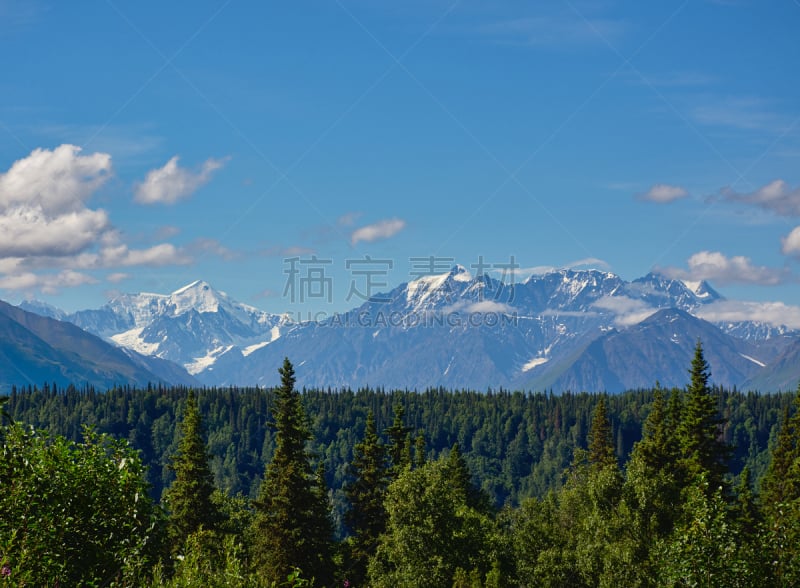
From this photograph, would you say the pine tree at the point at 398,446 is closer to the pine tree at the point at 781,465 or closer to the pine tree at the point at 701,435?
the pine tree at the point at 701,435

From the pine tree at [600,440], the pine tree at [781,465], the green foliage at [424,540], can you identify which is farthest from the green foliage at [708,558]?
the pine tree at [600,440]

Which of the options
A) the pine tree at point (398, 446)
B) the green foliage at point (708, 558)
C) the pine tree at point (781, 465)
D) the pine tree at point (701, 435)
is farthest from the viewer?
the pine tree at point (398, 446)

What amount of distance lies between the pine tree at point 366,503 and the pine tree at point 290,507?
848 cm

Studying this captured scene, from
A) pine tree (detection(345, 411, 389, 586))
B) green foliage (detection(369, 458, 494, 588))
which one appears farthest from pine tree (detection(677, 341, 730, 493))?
pine tree (detection(345, 411, 389, 586))

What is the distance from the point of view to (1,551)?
67.3 feet

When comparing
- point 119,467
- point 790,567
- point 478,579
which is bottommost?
point 478,579

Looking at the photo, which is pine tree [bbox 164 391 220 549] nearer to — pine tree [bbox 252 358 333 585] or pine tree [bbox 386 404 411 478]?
pine tree [bbox 252 358 333 585]

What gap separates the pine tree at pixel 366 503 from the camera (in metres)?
70.8

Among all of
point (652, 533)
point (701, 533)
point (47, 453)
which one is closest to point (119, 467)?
point (47, 453)

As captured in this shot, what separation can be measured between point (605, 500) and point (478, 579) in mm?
11122

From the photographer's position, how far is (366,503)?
2830 inches

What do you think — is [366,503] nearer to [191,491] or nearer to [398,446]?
[398,446]

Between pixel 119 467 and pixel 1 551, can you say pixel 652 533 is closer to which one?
pixel 119 467

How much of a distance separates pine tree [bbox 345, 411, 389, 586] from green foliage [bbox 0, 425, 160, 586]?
46.4m
